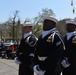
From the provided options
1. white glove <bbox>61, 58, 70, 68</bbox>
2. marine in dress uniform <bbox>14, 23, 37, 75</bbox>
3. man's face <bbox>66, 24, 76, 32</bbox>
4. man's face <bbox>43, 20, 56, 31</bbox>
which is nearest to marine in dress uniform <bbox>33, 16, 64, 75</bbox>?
man's face <bbox>43, 20, 56, 31</bbox>

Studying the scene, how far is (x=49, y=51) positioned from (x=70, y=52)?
61cm

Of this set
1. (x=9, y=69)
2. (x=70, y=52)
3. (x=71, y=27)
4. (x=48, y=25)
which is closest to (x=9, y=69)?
(x=9, y=69)

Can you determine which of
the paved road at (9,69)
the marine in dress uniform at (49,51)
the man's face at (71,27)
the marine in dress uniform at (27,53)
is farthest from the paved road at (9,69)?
the marine in dress uniform at (49,51)

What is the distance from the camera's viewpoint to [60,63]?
504cm

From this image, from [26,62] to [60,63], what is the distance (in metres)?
1.29

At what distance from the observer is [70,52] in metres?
5.19

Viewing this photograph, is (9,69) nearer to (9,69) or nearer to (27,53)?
(9,69)

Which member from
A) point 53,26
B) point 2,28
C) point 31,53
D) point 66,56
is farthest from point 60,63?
point 2,28

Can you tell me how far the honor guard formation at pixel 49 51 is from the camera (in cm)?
468

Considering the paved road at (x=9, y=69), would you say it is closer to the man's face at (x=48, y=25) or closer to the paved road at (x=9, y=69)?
the paved road at (x=9, y=69)

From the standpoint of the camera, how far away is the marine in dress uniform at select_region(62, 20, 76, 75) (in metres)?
5.14

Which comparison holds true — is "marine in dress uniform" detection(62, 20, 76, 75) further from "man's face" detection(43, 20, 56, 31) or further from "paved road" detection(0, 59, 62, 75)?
"paved road" detection(0, 59, 62, 75)

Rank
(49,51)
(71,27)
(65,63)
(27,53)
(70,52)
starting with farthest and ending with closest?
(27,53) → (71,27) → (70,52) → (65,63) → (49,51)

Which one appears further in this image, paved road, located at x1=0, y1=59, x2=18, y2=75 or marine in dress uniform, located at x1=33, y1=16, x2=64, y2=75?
paved road, located at x1=0, y1=59, x2=18, y2=75
